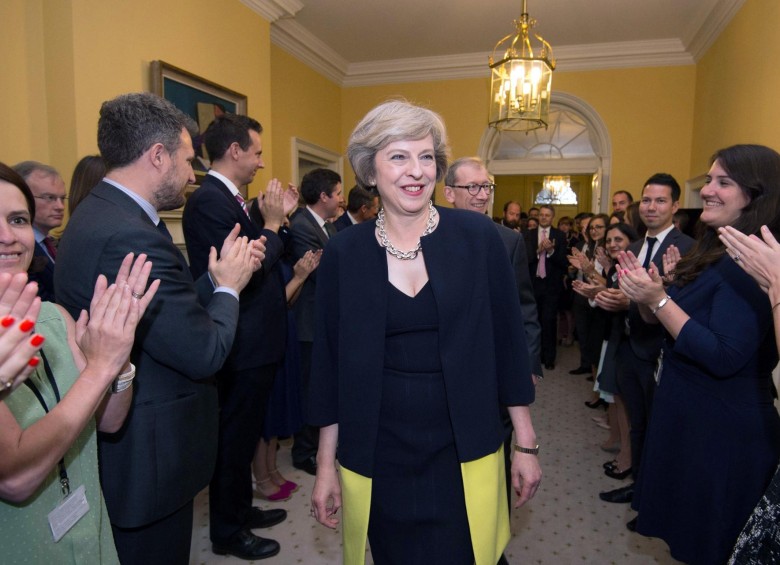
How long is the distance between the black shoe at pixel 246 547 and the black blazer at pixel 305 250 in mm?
1160

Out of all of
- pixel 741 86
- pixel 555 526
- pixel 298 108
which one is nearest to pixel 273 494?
pixel 555 526

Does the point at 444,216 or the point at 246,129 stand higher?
Answer: the point at 246,129

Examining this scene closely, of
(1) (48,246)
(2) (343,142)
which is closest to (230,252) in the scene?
(1) (48,246)

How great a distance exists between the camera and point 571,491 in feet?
9.30

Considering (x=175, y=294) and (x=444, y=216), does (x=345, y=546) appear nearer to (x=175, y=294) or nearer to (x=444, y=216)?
(x=175, y=294)

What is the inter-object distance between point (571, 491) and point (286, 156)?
15.3 feet

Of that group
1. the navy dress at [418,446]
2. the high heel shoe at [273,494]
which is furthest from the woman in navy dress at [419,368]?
the high heel shoe at [273,494]

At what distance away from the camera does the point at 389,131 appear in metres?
1.26

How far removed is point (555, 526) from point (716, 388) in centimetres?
125

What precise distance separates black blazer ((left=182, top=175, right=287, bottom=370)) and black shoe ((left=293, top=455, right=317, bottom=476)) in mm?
1117

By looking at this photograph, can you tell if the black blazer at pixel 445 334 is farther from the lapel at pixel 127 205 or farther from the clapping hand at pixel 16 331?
the clapping hand at pixel 16 331

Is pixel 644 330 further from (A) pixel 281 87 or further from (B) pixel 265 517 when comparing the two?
(A) pixel 281 87

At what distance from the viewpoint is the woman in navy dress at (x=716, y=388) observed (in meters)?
1.56

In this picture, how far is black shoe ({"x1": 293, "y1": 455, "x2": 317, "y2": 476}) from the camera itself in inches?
120
